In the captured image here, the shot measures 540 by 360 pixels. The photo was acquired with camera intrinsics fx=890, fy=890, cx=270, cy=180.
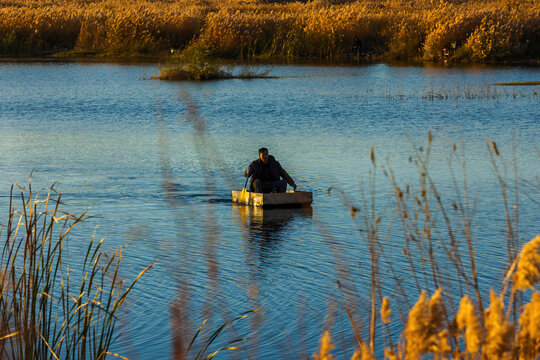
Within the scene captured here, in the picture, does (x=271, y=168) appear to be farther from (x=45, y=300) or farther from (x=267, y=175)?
(x=45, y=300)

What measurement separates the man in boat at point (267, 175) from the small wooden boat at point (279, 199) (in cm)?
19

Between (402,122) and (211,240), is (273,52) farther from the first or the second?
(211,240)

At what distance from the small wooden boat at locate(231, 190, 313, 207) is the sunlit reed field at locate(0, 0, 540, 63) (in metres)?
31.3

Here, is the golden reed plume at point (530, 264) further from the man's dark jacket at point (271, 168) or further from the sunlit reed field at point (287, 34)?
the sunlit reed field at point (287, 34)

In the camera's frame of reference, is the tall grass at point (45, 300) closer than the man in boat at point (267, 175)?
Yes

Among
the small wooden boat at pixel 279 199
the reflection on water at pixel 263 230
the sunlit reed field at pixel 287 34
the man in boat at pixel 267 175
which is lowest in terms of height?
the reflection on water at pixel 263 230

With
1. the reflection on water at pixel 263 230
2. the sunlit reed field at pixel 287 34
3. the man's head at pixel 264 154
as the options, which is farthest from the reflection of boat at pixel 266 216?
the sunlit reed field at pixel 287 34

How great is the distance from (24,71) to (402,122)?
70.0 feet

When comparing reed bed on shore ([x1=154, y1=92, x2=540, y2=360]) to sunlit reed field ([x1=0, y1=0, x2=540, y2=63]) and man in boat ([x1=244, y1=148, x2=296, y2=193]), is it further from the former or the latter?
sunlit reed field ([x1=0, y1=0, x2=540, y2=63])

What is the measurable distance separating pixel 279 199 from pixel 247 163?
476 centimetres

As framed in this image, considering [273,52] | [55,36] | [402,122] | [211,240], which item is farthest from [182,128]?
[55,36]

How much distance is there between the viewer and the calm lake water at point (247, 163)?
29.9ft

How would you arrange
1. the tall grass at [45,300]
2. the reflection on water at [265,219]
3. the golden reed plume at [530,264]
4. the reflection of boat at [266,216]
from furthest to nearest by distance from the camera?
1. the reflection of boat at [266,216]
2. the reflection on water at [265,219]
3. the tall grass at [45,300]
4. the golden reed plume at [530,264]

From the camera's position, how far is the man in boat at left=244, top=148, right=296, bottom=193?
14422 mm
